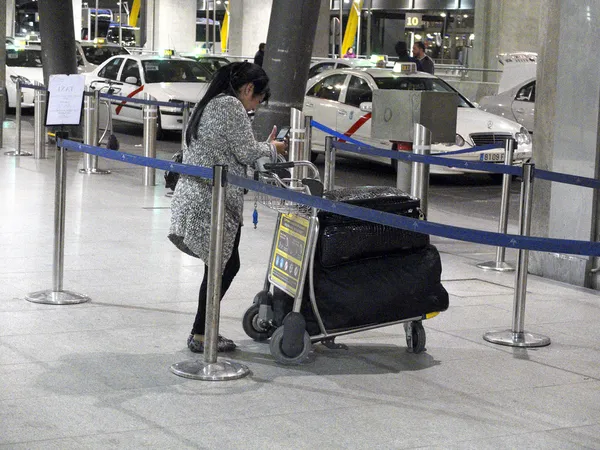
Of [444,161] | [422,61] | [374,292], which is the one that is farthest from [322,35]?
[374,292]

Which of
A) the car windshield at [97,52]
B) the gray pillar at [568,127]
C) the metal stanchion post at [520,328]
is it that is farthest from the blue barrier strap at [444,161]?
the car windshield at [97,52]

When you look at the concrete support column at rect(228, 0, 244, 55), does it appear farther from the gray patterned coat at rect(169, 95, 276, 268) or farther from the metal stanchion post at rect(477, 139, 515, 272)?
the gray patterned coat at rect(169, 95, 276, 268)

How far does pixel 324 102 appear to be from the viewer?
57.4 feet

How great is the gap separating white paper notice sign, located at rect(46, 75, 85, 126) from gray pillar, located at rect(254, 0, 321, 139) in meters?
5.62

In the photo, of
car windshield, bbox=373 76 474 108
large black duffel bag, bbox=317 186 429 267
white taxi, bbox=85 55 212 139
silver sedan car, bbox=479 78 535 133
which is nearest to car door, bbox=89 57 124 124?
white taxi, bbox=85 55 212 139

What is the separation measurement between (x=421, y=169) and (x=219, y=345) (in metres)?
3.82

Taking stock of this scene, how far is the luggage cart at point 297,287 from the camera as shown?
6148mm

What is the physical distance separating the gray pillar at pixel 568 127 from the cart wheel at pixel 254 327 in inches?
131

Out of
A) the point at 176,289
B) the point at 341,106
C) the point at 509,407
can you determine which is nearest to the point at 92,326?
the point at 176,289

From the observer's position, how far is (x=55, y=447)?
4766 mm

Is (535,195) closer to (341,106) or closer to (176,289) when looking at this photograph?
(176,289)

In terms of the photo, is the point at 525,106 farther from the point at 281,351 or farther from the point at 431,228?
the point at 431,228

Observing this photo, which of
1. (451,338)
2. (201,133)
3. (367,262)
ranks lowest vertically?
(451,338)

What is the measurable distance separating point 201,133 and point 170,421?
1.81 meters
